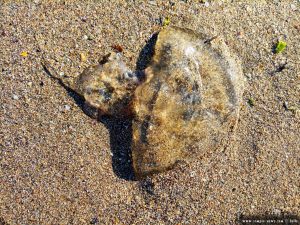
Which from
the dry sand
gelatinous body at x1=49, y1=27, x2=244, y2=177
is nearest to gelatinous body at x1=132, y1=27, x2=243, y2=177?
gelatinous body at x1=49, y1=27, x2=244, y2=177

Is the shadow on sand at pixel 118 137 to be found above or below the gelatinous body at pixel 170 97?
below

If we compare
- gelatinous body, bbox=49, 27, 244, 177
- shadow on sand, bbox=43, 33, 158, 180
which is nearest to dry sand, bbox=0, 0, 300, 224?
shadow on sand, bbox=43, 33, 158, 180

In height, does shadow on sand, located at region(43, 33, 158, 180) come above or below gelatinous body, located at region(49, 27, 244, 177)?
below

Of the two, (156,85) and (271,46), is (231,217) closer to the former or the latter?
(156,85)

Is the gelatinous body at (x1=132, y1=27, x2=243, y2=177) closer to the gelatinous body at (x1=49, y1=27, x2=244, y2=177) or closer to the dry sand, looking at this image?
the gelatinous body at (x1=49, y1=27, x2=244, y2=177)

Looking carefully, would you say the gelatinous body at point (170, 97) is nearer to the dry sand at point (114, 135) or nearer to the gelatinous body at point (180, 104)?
the gelatinous body at point (180, 104)

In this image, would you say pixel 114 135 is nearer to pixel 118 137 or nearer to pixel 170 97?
pixel 118 137

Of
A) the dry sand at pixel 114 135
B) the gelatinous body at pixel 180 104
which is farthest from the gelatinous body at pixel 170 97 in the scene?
the dry sand at pixel 114 135

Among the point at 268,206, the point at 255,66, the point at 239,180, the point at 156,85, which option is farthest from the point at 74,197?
the point at 255,66
